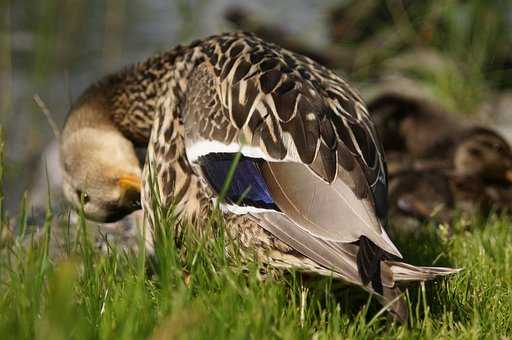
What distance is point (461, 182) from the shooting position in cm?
602

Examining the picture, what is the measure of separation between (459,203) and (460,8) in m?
3.20

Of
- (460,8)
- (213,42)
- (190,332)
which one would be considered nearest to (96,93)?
(213,42)

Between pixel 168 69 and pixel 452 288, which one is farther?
pixel 168 69

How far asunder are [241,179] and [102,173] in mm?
1335

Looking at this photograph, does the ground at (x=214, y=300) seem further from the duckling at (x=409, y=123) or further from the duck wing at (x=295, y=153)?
the duckling at (x=409, y=123)

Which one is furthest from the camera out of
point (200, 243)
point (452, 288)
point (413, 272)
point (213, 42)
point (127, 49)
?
point (127, 49)

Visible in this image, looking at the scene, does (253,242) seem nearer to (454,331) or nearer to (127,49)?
(454,331)

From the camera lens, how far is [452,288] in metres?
3.25

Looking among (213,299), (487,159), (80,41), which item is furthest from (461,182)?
(80,41)

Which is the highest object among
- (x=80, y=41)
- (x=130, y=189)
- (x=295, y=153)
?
(x=295, y=153)

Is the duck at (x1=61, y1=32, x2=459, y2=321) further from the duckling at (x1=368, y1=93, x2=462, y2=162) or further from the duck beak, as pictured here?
the duckling at (x1=368, y1=93, x2=462, y2=162)

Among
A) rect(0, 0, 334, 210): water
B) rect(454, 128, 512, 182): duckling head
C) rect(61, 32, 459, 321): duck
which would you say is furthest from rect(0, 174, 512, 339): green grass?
rect(0, 0, 334, 210): water

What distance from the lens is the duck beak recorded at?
13.9ft

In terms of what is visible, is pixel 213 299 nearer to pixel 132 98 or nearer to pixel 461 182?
pixel 132 98
